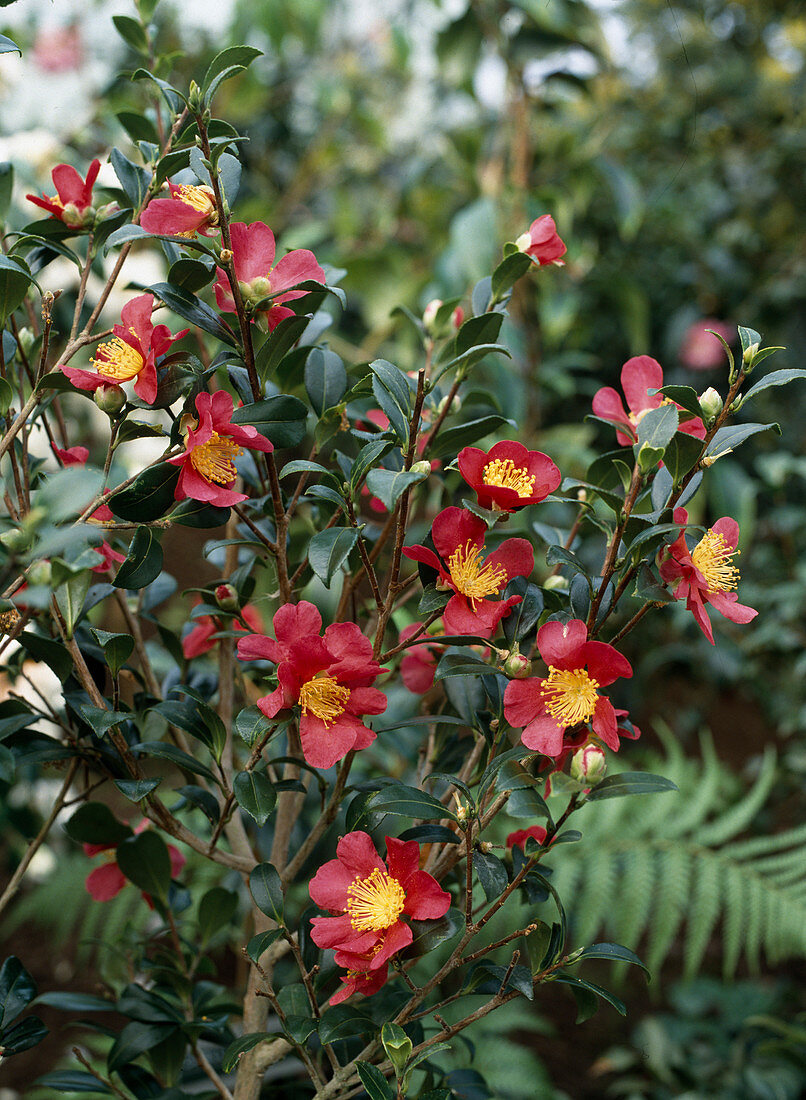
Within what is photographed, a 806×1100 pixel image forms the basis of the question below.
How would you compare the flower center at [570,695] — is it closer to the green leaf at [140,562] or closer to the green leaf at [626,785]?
the green leaf at [626,785]

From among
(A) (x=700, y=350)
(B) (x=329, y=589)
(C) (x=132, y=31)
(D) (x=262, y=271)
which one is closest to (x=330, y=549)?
(B) (x=329, y=589)

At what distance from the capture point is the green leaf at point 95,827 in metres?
0.52

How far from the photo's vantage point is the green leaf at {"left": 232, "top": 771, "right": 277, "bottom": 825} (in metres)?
0.42

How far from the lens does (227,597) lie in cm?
49

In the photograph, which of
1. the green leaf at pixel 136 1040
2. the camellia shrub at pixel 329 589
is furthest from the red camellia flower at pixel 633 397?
the green leaf at pixel 136 1040

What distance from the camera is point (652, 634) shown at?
184cm

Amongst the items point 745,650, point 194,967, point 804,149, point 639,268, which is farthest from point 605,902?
point 804,149

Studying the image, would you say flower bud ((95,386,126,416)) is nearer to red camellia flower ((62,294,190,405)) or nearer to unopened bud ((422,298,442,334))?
red camellia flower ((62,294,190,405))

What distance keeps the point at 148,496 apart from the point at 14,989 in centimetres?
29

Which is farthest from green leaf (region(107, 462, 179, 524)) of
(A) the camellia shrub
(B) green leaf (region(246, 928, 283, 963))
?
(B) green leaf (region(246, 928, 283, 963))

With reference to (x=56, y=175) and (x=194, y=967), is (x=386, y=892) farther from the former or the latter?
(x=56, y=175)

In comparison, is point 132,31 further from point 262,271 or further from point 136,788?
point 136,788

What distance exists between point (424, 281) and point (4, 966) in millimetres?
1277

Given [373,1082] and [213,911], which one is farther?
[213,911]
